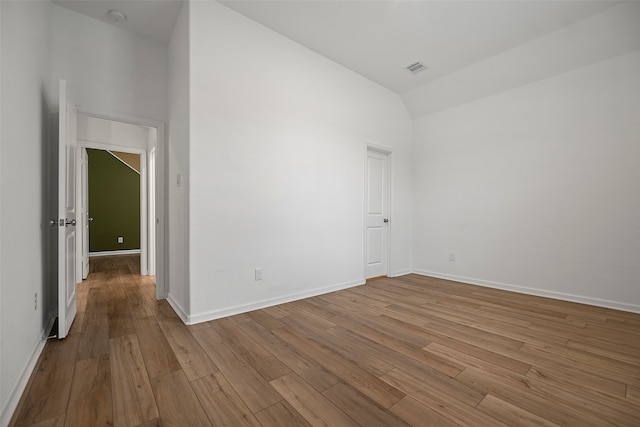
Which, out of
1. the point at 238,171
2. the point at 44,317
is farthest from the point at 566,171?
the point at 44,317

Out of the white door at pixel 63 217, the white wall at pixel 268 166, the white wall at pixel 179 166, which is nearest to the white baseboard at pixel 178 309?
the white wall at pixel 179 166

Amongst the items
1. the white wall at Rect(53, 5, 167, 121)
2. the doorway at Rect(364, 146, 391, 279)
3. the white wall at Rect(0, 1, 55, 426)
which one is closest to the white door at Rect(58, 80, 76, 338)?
the white wall at Rect(0, 1, 55, 426)

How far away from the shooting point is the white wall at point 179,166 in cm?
260

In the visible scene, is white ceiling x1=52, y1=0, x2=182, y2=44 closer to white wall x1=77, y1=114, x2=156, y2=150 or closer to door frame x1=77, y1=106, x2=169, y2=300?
door frame x1=77, y1=106, x2=169, y2=300

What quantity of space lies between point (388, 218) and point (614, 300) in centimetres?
272

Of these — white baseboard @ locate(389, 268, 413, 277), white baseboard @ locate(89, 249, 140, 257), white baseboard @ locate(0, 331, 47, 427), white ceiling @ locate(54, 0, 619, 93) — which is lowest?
white baseboard @ locate(389, 268, 413, 277)

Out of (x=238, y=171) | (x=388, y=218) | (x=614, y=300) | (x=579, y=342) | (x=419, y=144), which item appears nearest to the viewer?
(x=579, y=342)

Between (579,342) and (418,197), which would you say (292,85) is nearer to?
(418,197)

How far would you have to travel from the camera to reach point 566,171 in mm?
3373

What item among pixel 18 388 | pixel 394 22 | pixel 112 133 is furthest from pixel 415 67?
pixel 18 388

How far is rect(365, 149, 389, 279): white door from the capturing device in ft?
14.1

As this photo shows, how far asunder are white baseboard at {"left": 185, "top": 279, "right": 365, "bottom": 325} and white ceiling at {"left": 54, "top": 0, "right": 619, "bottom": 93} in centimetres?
293

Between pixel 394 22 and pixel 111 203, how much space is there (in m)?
7.24

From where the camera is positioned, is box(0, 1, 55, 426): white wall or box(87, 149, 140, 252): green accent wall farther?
box(87, 149, 140, 252): green accent wall
